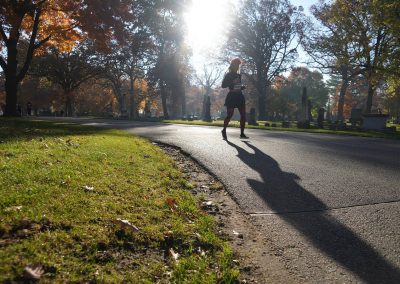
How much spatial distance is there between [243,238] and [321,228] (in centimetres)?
74

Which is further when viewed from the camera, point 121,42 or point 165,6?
point 165,6

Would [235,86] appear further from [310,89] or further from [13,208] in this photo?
[310,89]

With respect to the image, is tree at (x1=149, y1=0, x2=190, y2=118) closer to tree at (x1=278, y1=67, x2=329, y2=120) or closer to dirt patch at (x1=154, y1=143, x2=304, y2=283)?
dirt patch at (x1=154, y1=143, x2=304, y2=283)

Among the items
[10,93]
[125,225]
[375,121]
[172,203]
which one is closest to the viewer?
[125,225]

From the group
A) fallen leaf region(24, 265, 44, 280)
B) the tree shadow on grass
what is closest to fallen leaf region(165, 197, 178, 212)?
fallen leaf region(24, 265, 44, 280)

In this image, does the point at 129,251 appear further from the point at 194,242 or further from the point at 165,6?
the point at 165,6

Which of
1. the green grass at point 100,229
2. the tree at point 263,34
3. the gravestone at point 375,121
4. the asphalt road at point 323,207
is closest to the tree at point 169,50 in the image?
the tree at point 263,34

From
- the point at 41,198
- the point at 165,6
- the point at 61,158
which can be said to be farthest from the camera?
the point at 165,6

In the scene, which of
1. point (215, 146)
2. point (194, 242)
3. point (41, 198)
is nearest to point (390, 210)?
point (194, 242)

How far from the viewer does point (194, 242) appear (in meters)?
2.60

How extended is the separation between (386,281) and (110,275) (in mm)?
1727

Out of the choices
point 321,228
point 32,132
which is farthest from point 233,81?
point 321,228

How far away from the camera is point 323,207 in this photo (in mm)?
3607

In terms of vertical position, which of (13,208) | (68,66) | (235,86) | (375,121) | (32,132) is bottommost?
(13,208)
